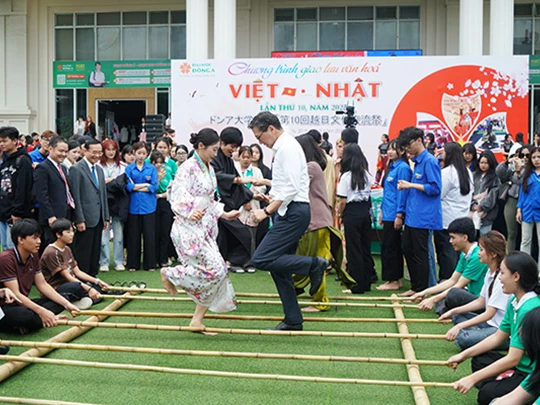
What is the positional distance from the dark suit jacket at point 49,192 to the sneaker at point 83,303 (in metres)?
1.02

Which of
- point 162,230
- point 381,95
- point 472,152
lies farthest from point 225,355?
point 381,95

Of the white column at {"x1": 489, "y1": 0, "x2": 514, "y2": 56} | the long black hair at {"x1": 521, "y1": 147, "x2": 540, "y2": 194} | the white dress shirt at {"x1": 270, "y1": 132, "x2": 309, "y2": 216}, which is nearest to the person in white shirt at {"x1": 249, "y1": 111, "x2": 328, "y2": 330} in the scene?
the white dress shirt at {"x1": 270, "y1": 132, "x2": 309, "y2": 216}

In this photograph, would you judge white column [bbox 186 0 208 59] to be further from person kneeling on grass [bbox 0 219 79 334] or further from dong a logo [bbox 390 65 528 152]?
person kneeling on grass [bbox 0 219 79 334]

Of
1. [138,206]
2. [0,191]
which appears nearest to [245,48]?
[138,206]

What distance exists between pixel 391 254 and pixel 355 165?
4.15 feet

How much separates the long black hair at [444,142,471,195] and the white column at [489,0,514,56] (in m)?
11.5

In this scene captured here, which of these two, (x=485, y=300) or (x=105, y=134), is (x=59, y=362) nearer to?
(x=485, y=300)

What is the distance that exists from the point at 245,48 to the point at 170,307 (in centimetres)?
1733

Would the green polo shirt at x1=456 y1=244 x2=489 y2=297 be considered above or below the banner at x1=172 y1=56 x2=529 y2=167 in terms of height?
below

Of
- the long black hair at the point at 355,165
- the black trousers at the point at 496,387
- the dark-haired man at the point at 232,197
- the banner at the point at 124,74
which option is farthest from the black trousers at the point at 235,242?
the banner at the point at 124,74

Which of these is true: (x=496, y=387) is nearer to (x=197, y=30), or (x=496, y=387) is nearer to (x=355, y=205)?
(x=355, y=205)

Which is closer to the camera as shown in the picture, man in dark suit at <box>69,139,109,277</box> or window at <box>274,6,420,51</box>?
man in dark suit at <box>69,139,109,277</box>

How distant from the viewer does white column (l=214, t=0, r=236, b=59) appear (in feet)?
60.5

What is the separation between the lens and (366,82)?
12992 millimetres
